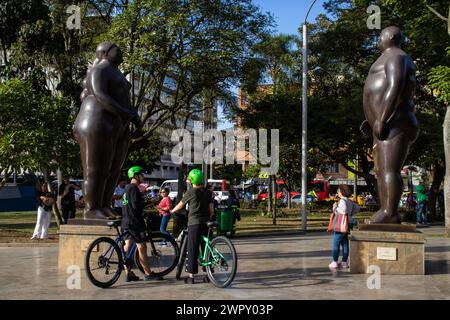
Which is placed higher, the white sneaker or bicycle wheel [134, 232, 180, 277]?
bicycle wheel [134, 232, 180, 277]

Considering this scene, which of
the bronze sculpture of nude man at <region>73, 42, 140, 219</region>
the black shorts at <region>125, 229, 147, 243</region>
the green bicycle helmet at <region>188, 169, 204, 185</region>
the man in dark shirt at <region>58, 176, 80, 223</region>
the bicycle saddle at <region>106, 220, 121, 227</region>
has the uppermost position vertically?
the bronze sculpture of nude man at <region>73, 42, 140, 219</region>

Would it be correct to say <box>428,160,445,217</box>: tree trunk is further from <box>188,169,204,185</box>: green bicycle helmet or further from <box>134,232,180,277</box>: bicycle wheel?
<box>188,169,204,185</box>: green bicycle helmet

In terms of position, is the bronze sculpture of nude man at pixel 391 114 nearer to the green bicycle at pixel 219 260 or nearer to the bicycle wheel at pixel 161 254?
the green bicycle at pixel 219 260

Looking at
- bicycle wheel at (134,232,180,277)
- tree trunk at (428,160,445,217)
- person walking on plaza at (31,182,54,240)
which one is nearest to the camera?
bicycle wheel at (134,232,180,277)

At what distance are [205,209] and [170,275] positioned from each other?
5.14 feet

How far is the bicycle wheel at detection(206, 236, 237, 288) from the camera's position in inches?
318

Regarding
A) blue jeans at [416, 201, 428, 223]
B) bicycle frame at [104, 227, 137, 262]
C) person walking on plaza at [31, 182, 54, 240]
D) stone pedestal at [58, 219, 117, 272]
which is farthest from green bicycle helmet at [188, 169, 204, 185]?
blue jeans at [416, 201, 428, 223]

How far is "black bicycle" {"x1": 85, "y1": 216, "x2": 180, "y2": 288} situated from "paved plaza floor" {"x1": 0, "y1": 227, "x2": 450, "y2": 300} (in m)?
0.18

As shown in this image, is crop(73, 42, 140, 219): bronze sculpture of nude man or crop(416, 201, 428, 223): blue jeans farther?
crop(416, 201, 428, 223): blue jeans

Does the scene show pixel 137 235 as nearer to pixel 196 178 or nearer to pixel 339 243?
pixel 196 178

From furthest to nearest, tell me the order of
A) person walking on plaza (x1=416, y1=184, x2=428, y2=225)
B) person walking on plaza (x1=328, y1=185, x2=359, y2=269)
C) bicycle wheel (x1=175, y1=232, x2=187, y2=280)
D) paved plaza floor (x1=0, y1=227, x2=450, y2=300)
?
person walking on plaza (x1=416, y1=184, x2=428, y2=225)
person walking on plaza (x1=328, y1=185, x2=359, y2=269)
bicycle wheel (x1=175, y1=232, x2=187, y2=280)
paved plaza floor (x1=0, y1=227, x2=450, y2=300)

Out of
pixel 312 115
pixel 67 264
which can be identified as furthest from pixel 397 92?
pixel 312 115

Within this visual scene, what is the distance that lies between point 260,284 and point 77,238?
3336mm

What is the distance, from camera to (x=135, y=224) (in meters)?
8.67
